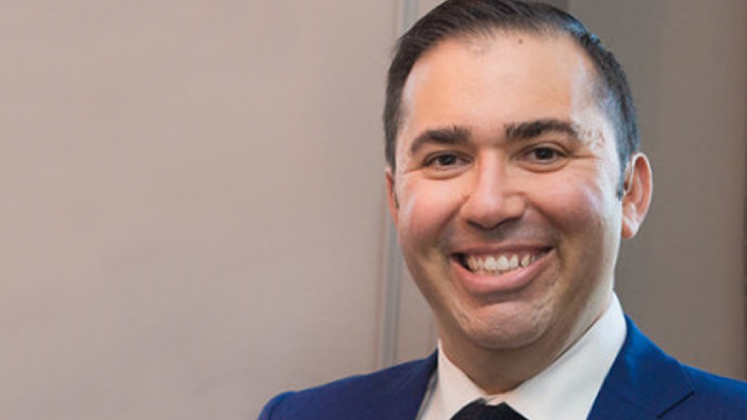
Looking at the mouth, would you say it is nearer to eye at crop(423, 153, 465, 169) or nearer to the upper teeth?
the upper teeth

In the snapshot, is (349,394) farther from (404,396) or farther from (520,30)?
(520,30)

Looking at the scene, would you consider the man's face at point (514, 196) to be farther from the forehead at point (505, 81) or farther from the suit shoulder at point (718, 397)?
the suit shoulder at point (718, 397)

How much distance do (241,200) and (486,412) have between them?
62 cm

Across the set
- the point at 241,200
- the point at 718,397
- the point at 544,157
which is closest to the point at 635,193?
the point at 544,157

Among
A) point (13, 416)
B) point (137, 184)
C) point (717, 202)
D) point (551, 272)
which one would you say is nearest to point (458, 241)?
point (551, 272)

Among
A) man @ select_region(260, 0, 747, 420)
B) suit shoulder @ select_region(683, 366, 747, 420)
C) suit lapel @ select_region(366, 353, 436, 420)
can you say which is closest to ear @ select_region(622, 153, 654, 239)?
man @ select_region(260, 0, 747, 420)

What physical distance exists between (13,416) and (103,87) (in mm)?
512

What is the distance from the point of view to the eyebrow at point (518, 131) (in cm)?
134

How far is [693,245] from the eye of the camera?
2055 millimetres

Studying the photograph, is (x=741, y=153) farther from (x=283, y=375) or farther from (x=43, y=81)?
(x=43, y=81)

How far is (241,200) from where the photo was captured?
1824 mm

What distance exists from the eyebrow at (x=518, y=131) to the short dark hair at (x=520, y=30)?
8 centimetres

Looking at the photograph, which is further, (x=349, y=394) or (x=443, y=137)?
(x=349, y=394)

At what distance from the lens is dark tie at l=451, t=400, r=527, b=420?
4.57 ft
